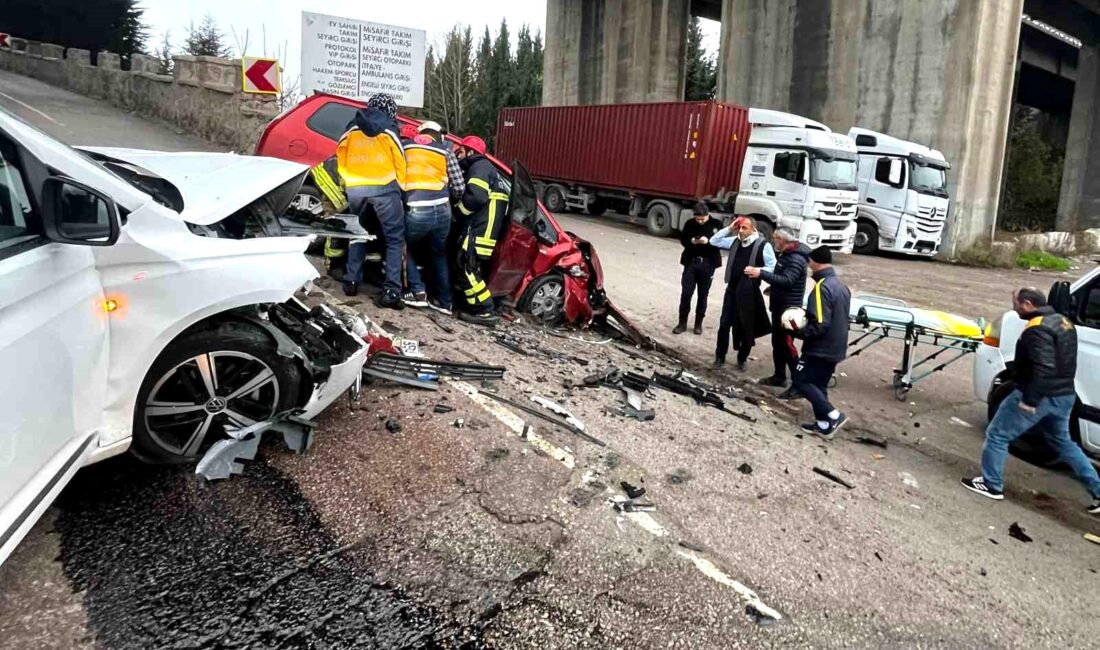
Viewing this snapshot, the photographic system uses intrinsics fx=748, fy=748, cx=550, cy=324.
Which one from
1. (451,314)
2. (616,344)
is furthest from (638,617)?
(616,344)

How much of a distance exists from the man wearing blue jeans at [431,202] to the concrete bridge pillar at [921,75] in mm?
17762

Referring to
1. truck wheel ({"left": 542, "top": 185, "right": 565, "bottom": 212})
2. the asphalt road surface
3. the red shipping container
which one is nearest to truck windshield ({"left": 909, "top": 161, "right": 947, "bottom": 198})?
the red shipping container

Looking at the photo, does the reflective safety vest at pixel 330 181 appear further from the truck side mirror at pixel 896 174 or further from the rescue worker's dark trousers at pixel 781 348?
the truck side mirror at pixel 896 174

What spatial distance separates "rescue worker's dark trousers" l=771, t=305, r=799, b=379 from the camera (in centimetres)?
695

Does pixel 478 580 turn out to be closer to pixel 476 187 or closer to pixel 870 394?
pixel 476 187

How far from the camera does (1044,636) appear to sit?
3.25m

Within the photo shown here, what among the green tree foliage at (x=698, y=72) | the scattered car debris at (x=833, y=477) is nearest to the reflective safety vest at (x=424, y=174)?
the scattered car debris at (x=833, y=477)

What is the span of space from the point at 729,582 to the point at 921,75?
21.0m

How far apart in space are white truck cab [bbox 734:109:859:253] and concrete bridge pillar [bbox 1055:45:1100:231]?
21408mm

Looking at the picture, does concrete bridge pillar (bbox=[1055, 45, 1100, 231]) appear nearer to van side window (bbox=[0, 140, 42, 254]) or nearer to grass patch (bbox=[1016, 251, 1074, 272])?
grass patch (bbox=[1016, 251, 1074, 272])

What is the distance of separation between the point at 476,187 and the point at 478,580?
13.6 ft

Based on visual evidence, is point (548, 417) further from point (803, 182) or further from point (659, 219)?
point (659, 219)

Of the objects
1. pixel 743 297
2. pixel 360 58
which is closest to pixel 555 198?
pixel 360 58

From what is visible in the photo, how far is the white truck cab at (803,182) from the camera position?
16.2m
